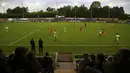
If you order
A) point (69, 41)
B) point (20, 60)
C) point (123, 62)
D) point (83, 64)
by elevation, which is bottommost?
point (69, 41)

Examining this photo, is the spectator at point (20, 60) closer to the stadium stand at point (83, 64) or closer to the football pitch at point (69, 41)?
the stadium stand at point (83, 64)

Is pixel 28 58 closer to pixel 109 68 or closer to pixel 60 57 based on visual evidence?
pixel 109 68

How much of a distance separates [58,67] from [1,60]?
12198 mm

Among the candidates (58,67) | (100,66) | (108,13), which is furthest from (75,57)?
(108,13)

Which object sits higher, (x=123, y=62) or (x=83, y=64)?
(x=123, y=62)

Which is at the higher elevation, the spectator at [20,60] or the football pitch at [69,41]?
the spectator at [20,60]

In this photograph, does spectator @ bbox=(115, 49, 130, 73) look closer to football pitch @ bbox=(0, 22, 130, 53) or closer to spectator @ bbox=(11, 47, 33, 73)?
spectator @ bbox=(11, 47, 33, 73)

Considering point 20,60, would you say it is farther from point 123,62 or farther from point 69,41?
point 69,41

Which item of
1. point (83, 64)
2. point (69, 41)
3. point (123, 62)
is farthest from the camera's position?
point (69, 41)

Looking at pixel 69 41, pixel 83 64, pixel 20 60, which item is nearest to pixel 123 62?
pixel 83 64

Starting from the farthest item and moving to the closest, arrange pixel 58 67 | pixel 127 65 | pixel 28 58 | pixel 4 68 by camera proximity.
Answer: pixel 58 67 → pixel 28 58 → pixel 4 68 → pixel 127 65

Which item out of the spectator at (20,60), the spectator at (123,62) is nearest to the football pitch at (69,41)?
the spectator at (20,60)

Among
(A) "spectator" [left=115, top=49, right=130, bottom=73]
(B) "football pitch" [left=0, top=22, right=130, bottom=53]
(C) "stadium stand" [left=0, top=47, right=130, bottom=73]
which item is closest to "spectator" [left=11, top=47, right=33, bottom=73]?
(C) "stadium stand" [left=0, top=47, right=130, bottom=73]

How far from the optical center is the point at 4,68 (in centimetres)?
532
